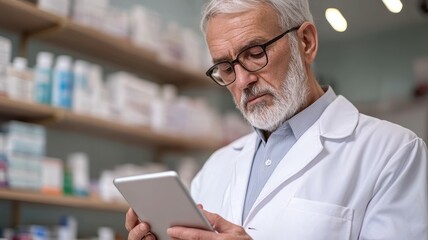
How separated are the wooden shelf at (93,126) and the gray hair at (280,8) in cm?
98

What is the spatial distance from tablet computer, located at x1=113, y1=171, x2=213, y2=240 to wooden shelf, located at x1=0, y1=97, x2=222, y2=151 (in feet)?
3.54

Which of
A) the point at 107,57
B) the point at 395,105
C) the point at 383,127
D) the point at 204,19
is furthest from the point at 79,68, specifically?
the point at 395,105

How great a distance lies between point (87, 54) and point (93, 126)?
40 cm

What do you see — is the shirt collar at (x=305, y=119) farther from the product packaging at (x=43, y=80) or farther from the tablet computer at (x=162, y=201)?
the product packaging at (x=43, y=80)

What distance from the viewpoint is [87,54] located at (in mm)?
2678

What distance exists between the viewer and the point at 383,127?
1.26m

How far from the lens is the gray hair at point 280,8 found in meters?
1.33

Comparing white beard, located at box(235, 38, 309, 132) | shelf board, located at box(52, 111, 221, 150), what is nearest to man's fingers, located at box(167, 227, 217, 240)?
white beard, located at box(235, 38, 309, 132)

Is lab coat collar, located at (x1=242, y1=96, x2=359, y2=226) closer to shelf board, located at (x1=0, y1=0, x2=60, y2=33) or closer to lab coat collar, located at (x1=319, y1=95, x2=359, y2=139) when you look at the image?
lab coat collar, located at (x1=319, y1=95, x2=359, y2=139)

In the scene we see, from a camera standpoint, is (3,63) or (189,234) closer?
(189,234)

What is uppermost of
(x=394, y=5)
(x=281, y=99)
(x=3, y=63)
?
(x=394, y=5)

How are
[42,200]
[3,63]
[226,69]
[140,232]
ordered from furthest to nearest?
[42,200] < [3,63] < [226,69] < [140,232]

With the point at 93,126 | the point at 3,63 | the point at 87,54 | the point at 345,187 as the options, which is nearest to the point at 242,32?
the point at 345,187

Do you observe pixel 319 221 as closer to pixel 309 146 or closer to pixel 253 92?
pixel 309 146
